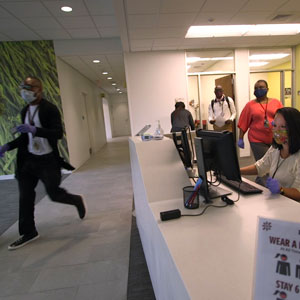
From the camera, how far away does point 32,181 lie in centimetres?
220

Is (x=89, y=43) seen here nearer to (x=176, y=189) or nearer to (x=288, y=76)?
(x=176, y=189)

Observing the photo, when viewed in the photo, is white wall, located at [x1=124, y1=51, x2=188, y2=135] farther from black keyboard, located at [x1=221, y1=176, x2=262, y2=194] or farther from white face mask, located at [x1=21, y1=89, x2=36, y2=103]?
black keyboard, located at [x1=221, y1=176, x2=262, y2=194]

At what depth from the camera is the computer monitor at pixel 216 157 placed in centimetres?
117

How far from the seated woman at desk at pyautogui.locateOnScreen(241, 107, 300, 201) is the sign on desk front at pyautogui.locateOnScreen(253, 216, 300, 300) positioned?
37.0 inches

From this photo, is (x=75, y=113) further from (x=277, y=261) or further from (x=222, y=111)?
(x=277, y=261)

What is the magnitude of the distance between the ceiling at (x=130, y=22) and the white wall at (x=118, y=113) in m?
9.21

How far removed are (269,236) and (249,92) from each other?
18.9 ft

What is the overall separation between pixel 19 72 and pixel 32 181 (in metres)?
3.81

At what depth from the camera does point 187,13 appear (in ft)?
11.1

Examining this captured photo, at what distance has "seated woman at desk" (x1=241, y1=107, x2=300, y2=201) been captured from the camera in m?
1.32

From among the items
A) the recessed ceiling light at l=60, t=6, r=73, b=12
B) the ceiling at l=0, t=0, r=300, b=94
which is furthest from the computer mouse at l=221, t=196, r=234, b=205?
the recessed ceiling light at l=60, t=6, r=73, b=12

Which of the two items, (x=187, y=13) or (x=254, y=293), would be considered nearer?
(x=254, y=293)

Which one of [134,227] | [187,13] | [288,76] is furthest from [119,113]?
[134,227]

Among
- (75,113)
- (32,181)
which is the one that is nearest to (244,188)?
(32,181)
